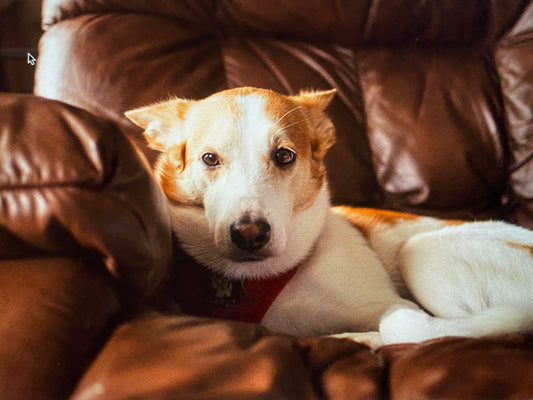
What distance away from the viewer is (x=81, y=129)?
2.34 ft

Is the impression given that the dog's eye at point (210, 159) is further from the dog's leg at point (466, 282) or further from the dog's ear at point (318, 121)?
the dog's leg at point (466, 282)

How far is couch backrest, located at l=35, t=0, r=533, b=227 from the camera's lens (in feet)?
4.84

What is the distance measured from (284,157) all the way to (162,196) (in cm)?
41

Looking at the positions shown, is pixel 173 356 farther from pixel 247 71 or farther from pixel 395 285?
pixel 247 71

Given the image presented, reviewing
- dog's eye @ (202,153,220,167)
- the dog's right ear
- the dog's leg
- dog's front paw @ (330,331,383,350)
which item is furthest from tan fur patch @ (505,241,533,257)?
the dog's right ear

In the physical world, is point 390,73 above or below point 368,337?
above

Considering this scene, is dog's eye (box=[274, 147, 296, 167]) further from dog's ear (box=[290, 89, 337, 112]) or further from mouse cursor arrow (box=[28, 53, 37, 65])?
mouse cursor arrow (box=[28, 53, 37, 65])

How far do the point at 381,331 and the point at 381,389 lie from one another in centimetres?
38

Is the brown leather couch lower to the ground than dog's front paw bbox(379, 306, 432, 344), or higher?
higher

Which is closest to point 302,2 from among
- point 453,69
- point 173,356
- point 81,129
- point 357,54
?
point 357,54

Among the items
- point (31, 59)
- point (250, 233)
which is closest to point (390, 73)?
point (250, 233)

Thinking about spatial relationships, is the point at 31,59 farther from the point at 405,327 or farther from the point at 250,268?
the point at 405,327

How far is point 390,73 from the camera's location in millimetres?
1594

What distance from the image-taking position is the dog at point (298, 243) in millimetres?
Result: 1000
